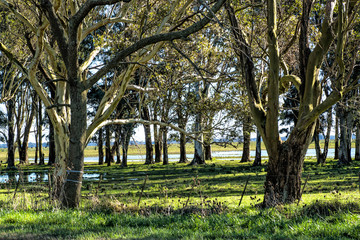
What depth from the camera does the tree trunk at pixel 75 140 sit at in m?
10.2

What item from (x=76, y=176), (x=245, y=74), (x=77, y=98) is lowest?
(x=76, y=176)

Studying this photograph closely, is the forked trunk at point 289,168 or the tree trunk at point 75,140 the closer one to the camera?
the tree trunk at point 75,140

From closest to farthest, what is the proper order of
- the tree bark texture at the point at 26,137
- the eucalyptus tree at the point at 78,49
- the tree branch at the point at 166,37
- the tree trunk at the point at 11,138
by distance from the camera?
1. the tree branch at the point at 166,37
2. the eucalyptus tree at the point at 78,49
3. the tree trunk at the point at 11,138
4. the tree bark texture at the point at 26,137

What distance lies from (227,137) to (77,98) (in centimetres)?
1055

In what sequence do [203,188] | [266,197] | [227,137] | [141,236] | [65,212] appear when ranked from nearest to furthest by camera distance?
[141,236] < [65,212] < [266,197] < [203,188] < [227,137]

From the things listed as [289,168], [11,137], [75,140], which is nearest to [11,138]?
[11,137]

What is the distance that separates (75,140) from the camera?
10.2 m

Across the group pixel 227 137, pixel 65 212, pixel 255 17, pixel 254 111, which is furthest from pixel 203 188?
pixel 65 212

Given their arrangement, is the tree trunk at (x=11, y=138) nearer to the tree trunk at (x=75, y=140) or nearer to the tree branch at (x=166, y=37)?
the tree trunk at (x=75, y=140)

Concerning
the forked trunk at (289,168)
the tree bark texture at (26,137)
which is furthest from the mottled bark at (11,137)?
the forked trunk at (289,168)

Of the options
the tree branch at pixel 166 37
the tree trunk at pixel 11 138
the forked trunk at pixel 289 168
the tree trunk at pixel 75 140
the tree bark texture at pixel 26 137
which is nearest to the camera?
the tree branch at pixel 166 37

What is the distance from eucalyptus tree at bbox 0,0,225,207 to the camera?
9.88 m

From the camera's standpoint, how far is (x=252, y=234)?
6566mm

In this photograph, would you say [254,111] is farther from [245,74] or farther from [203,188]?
[203,188]
